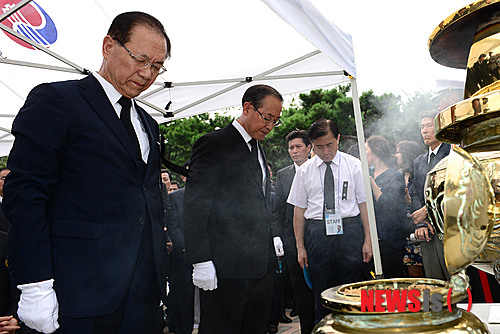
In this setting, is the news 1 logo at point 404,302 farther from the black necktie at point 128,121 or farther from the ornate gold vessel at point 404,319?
the black necktie at point 128,121

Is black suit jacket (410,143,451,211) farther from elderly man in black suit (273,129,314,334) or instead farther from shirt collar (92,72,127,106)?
shirt collar (92,72,127,106)

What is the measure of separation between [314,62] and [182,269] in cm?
332

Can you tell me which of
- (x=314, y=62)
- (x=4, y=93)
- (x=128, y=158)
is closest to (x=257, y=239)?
(x=128, y=158)

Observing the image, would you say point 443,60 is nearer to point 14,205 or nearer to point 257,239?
point 14,205

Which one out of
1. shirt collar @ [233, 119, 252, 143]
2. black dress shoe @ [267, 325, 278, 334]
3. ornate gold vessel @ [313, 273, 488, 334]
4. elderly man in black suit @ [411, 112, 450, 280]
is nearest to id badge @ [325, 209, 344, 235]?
elderly man in black suit @ [411, 112, 450, 280]

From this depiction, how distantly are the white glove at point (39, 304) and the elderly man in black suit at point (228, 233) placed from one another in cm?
121

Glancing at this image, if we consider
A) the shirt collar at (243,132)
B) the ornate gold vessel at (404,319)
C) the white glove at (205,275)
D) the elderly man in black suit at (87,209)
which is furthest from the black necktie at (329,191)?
the ornate gold vessel at (404,319)

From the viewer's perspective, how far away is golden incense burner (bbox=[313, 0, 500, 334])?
384 millimetres

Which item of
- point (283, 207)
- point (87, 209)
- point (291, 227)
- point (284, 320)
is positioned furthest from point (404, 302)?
point (284, 320)

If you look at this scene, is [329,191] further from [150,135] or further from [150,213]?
[150,213]

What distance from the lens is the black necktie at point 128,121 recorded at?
5.81ft

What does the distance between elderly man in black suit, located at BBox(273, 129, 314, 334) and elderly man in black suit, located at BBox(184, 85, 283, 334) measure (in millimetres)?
1322

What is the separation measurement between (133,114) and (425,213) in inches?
110

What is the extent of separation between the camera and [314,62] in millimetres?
4777
